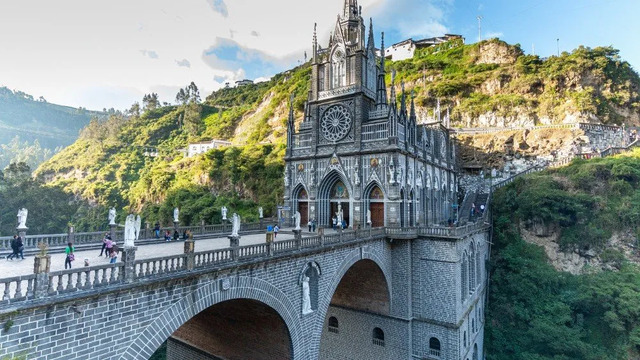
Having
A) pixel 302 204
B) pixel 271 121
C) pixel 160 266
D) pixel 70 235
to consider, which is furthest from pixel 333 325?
pixel 271 121

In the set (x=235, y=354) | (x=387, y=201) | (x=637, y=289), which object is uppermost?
(x=387, y=201)

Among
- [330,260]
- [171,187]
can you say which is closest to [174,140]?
[171,187]

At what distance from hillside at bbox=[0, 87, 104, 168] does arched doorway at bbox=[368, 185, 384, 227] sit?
421 ft

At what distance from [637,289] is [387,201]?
20.4 meters

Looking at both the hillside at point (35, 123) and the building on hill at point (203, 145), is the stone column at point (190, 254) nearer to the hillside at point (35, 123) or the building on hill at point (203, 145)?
the building on hill at point (203, 145)

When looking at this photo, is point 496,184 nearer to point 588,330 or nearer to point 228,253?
point 588,330

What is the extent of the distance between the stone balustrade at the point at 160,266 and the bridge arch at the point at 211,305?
846 mm

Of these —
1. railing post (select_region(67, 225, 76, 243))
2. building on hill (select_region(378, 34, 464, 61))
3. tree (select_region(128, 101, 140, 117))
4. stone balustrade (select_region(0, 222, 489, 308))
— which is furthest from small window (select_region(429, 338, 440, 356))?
tree (select_region(128, 101, 140, 117))

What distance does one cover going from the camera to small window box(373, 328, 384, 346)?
23.5m

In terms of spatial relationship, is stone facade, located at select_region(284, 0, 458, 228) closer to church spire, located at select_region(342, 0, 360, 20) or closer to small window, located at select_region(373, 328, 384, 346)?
church spire, located at select_region(342, 0, 360, 20)

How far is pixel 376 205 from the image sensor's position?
26.3m

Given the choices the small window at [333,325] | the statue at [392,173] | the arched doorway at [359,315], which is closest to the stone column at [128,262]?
Result: the arched doorway at [359,315]

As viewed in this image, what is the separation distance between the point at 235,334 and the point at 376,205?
14.5m

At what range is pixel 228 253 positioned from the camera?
11836 mm
